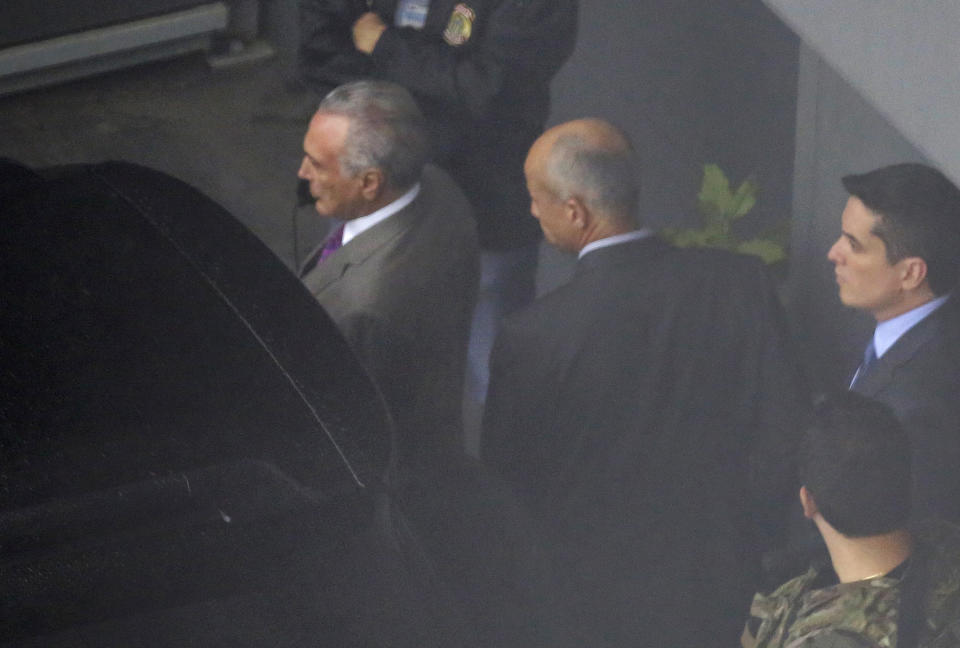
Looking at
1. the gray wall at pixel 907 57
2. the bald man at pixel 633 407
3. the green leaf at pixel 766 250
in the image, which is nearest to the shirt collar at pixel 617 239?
the bald man at pixel 633 407

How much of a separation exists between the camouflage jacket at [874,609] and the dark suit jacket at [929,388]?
0.30 feet

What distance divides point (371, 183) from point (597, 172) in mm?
261

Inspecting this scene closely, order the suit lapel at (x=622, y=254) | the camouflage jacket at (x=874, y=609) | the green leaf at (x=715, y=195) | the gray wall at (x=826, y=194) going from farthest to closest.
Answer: the green leaf at (x=715, y=195) < the suit lapel at (x=622, y=254) < the gray wall at (x=826, y=194) < the camouflage jacket at (x=874, y=609)

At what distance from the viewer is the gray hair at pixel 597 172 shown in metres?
1.34

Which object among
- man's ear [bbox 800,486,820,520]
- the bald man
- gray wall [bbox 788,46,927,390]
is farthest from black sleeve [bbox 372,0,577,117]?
man's ear [bbox 800,486,820,520]

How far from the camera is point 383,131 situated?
4.53 feet

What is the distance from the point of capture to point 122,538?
0.84 metres

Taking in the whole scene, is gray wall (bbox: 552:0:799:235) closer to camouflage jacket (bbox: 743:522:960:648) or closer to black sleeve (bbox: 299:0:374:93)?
black sleeve (bbox: 299:0:374:93)

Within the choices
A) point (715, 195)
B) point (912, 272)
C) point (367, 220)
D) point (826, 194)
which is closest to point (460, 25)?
point (367, 220)

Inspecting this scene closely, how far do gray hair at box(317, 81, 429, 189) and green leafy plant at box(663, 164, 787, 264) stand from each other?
31 centimetres

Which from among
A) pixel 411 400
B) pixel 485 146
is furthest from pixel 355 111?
pixel 411 400

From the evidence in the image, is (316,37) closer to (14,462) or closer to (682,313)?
(682,313)

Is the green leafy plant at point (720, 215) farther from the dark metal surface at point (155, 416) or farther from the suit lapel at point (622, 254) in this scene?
the dark metal surface at point (155, 416)

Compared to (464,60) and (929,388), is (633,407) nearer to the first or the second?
(929,388)
